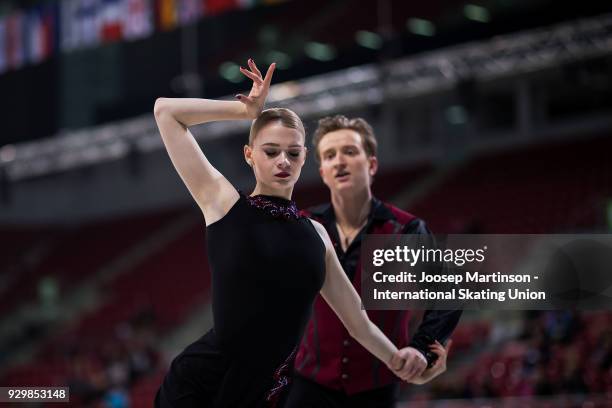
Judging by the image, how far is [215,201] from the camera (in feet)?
8.80

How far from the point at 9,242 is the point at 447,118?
1084cm

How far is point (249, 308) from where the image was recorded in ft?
8.69

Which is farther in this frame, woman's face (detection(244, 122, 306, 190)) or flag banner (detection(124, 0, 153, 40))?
flag banner (detection(124, 0, 153, 40))

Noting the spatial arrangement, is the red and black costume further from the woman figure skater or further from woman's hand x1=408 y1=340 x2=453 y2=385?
the woman figure skater

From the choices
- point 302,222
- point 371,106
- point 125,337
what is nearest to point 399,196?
point 371,106

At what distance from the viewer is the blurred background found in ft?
37.8

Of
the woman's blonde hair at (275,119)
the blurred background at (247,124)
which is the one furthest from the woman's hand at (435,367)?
the blurred background at (247,124)

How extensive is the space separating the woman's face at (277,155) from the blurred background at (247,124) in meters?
5.85

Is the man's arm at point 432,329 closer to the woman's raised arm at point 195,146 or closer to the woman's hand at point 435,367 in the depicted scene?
the woman's hand at point 435,367

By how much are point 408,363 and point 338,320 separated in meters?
0.53

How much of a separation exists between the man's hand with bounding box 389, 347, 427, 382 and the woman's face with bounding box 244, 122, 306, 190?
0.79m

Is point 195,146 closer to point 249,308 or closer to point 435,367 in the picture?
point 249,308

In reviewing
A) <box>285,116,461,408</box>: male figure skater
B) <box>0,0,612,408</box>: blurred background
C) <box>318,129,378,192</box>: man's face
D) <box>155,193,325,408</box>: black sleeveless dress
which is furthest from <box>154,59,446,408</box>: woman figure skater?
<box>0,0,612,408</box>: blurred background

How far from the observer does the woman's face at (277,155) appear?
275 centimetres
